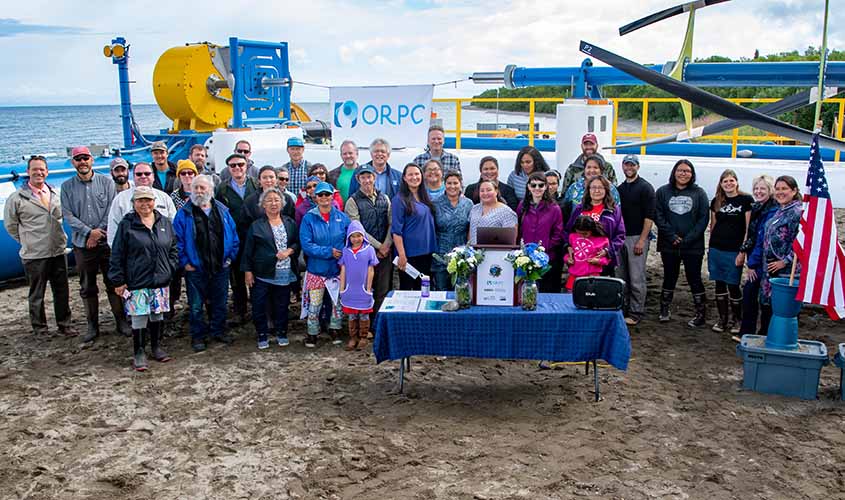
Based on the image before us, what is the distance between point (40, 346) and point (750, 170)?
9.45 meters

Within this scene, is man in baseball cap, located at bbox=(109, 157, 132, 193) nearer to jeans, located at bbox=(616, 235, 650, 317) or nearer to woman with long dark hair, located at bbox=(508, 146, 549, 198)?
woman with long dark hair, located at bbox=(508, 146, 549, 198)

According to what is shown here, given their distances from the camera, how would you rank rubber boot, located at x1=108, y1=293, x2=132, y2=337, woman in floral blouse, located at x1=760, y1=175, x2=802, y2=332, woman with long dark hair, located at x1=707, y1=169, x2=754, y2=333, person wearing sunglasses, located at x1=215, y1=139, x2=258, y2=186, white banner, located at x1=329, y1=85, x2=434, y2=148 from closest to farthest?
woman in floral blouse, located at x1=760, y1=175, x2=802, y2=332
woman with long dark hair, located at x1=707, y1=169, x2=754, y2=333
rubber boot, located at x1=108, y1=293, x2=132, y2=337
person wearing sunglasses, located at x1=215, y1=139, x2=258, y2=186
white banner, located at x1=329, y1=85, x2=434, y2=148

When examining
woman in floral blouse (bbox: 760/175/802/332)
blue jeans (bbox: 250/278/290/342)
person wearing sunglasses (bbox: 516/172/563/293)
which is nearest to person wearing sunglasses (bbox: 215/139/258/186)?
blue jeans (bbox: 250/278/290/342)

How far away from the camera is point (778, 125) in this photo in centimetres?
543

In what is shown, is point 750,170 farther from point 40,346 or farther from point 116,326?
point 40,346

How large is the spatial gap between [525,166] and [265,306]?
9.42 ft

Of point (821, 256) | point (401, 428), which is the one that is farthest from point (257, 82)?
point (821, 256)

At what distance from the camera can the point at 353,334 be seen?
273 inches

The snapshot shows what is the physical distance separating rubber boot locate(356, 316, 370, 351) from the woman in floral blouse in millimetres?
3539

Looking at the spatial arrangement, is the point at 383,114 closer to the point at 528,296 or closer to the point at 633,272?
the point at 633,272

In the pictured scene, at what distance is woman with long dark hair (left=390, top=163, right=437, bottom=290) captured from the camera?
22.1ft

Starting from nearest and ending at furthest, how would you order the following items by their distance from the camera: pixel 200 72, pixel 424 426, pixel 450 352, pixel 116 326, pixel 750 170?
pixel 424 426
pixel 450 352
pixel 116 326
pixel 750 170
pixel 200 72

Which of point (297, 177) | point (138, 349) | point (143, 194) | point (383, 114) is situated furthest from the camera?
point (383, 114)

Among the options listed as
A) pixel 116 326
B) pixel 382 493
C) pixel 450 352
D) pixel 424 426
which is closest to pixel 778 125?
pixel 450 352
